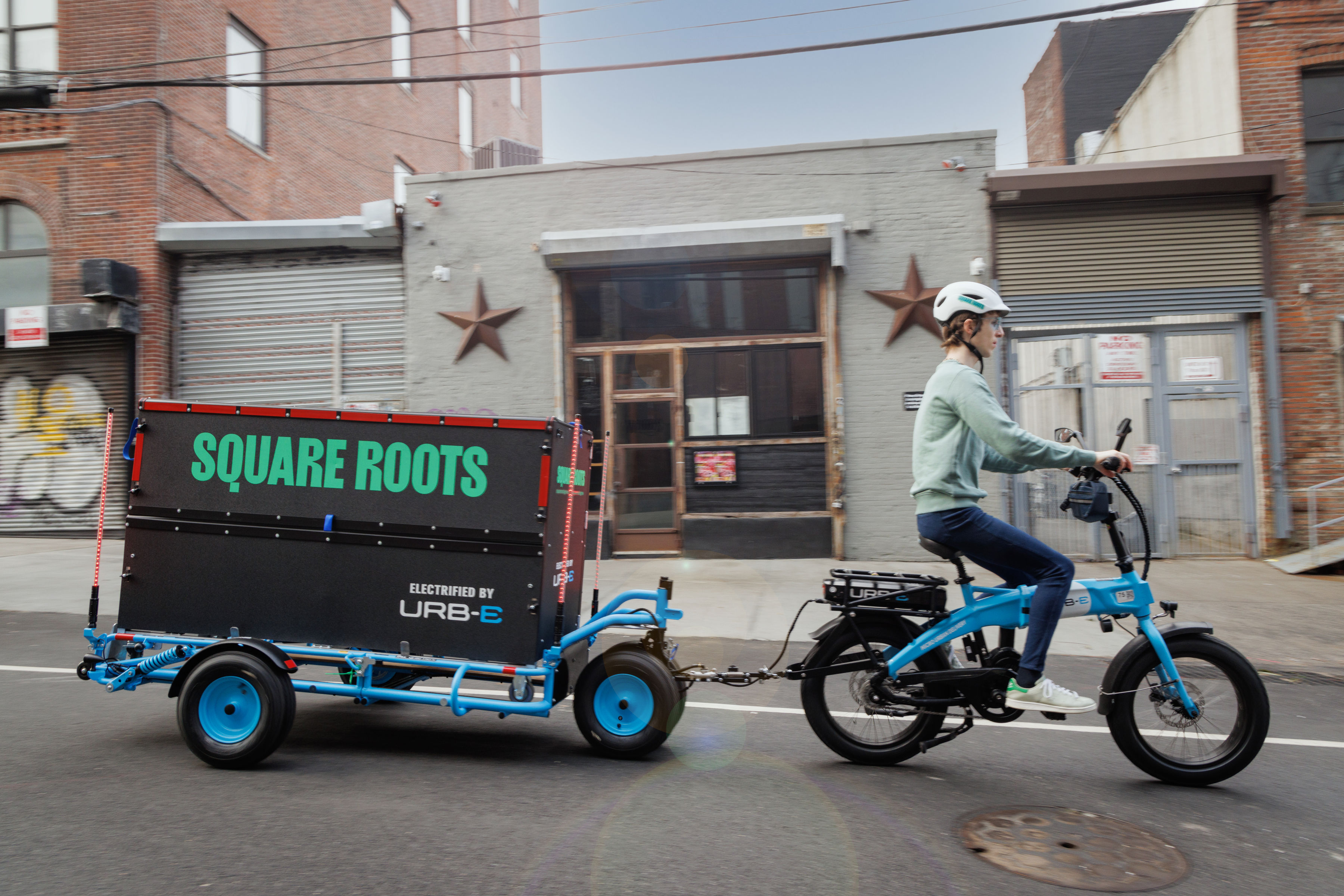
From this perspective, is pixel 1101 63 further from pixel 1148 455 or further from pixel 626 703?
pixel 626 703

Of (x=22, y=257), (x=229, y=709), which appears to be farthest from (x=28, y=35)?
(x=229, y=709)

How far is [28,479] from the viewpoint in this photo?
13688 mm

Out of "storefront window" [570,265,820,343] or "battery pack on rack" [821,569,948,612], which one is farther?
"storefront window" [570,265,820,343]

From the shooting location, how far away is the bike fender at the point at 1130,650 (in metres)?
3.94

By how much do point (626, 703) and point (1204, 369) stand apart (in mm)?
10489

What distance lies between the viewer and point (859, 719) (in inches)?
169

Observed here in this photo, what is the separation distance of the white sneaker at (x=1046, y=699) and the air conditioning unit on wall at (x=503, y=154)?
1579cm

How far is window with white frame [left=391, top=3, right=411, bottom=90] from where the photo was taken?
853 inches

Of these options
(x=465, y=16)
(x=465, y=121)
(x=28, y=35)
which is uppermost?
(x=465, y=16)

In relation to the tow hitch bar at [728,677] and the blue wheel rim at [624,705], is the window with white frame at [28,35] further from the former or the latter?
the tow hitch bar at [728,677]

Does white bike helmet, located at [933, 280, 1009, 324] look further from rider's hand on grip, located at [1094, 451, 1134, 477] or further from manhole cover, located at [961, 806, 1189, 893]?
manhole cover, located at [961, 806, 1189, 893]

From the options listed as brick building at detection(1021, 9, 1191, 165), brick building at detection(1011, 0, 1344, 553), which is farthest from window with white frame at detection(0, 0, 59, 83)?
brick building at detection(1021, 9, 1191, 165)

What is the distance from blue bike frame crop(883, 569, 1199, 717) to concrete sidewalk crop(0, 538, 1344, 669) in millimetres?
2343

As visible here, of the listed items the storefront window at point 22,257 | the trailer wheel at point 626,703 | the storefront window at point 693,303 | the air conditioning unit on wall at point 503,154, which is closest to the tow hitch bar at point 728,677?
the trailer wheel at point 626,703
